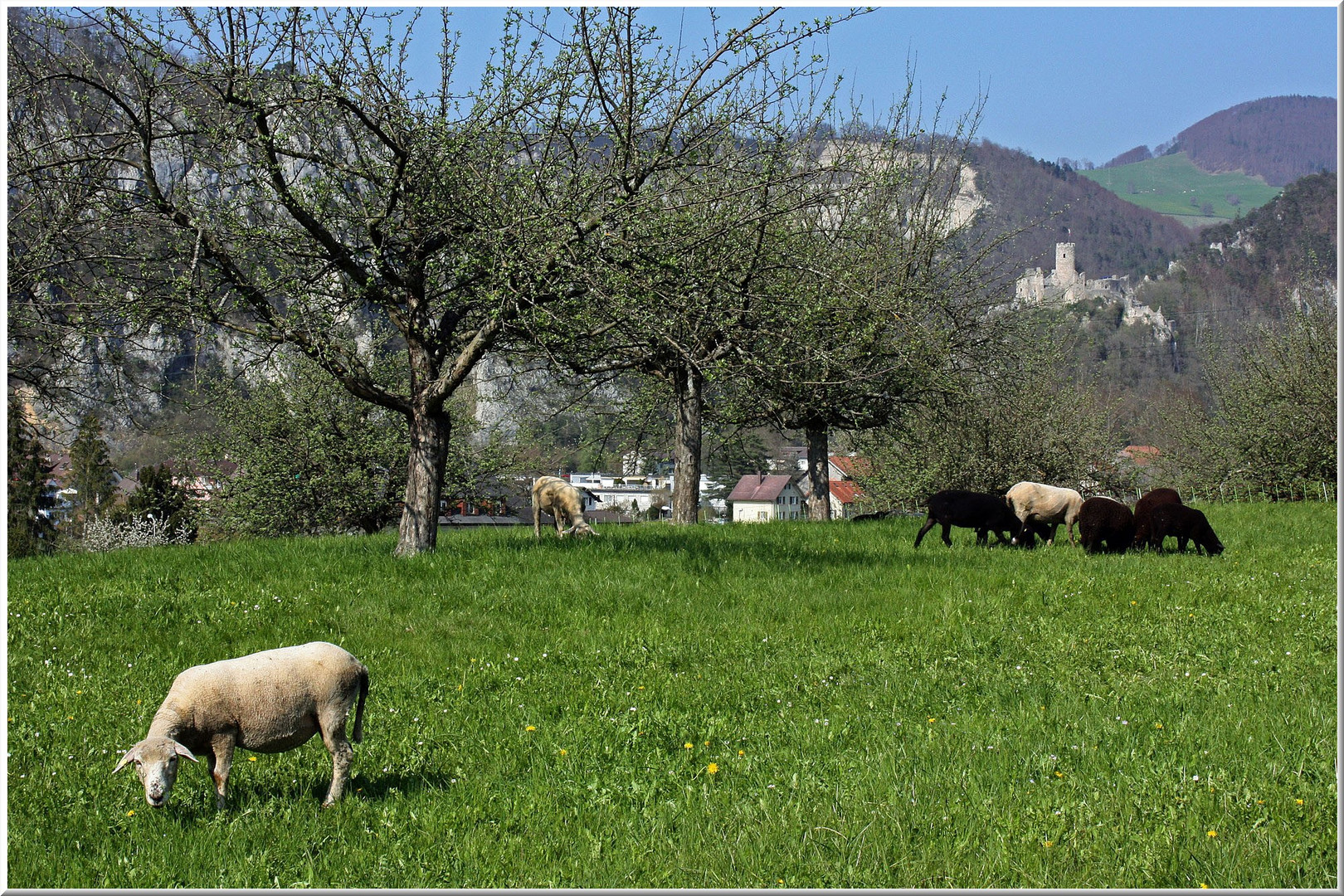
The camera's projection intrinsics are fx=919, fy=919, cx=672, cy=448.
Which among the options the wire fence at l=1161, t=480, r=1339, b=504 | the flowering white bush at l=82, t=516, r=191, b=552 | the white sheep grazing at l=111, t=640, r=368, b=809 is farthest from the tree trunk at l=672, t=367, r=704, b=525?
the flowering white bush at l=82, t=516, r=191, b=552

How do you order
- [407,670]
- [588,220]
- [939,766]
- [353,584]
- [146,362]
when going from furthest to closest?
[146,362] → [588,220] → [353,584] → [407,670] → [939,766]

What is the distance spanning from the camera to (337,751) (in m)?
5.22

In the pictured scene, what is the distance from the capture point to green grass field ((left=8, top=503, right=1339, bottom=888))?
475 cm

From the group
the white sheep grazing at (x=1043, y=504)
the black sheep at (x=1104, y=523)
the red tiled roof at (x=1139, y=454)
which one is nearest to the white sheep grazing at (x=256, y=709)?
the black sheep at (x=1104, y=523)

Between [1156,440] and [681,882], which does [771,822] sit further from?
[1156,440]

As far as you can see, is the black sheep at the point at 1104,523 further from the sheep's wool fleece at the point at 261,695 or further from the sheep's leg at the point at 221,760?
the sheep's leg at the point at 221,760

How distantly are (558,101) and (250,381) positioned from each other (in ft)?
75.0

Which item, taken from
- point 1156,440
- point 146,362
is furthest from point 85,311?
point 1156,440

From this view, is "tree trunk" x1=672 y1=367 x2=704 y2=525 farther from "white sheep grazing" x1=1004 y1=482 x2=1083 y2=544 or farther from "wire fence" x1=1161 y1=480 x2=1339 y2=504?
"wire fence" x1=1161 y1=480 x2=1339 y2=504

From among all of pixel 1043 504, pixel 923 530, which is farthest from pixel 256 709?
pixel 1043 504

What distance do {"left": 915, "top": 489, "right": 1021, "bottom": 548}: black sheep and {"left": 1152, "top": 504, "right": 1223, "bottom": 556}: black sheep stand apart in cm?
227

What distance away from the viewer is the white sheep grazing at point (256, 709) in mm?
4906

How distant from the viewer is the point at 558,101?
12594mm

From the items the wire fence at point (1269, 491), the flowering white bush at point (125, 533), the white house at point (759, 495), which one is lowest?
the white house at point (759, 495)
